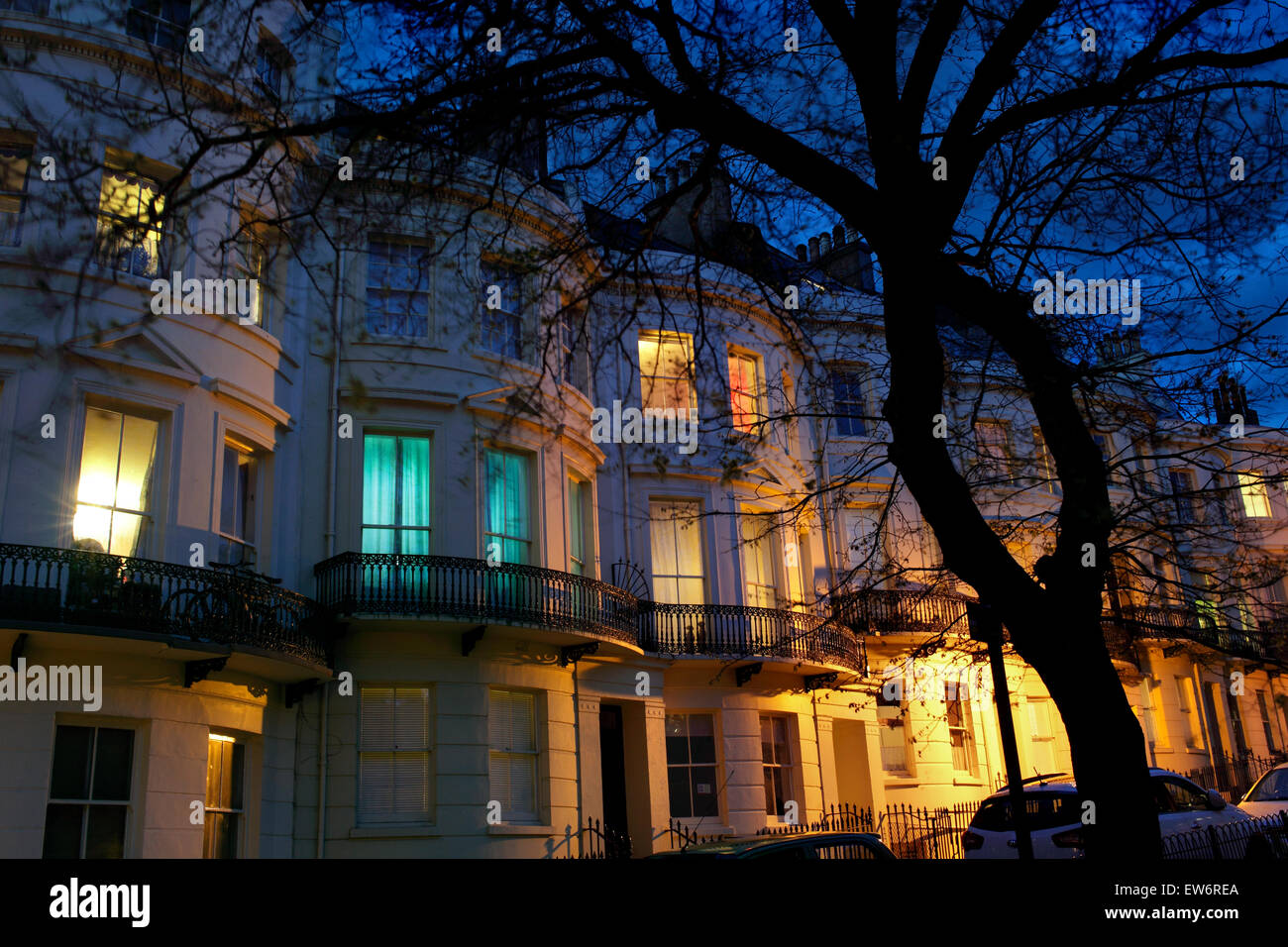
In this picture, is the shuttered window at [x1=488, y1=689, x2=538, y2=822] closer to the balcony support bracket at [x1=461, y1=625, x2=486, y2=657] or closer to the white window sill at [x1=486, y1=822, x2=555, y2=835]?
the white window sill at [x1=486, y1=822, x2=555, y2=835]


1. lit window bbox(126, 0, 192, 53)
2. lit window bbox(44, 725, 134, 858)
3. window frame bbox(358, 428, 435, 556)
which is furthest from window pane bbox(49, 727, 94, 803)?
lit window bbox(126, 0, 192, 53)

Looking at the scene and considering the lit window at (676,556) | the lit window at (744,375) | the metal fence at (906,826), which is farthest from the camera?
the lit window at (744,375)

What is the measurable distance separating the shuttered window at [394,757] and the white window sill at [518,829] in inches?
40.4

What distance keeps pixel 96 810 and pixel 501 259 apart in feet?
29.0

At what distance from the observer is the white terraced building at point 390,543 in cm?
1255

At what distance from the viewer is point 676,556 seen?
2230 cm

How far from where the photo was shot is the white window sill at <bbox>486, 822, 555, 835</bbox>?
16.9 m

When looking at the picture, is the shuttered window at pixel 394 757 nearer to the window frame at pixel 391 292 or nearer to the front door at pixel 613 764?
the front door at pixel 613 764

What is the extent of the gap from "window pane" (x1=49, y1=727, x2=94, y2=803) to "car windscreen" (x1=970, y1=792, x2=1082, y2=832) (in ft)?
38.2

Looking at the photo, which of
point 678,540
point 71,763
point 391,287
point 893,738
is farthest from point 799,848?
point 893,738

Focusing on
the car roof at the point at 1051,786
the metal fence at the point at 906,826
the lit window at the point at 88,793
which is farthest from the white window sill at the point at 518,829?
the car roof at the point at 1051,786

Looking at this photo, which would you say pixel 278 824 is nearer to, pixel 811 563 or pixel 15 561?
pixel 15 561

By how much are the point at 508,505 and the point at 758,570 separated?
660 cm

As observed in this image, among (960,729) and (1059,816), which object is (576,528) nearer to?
(1059,816)
